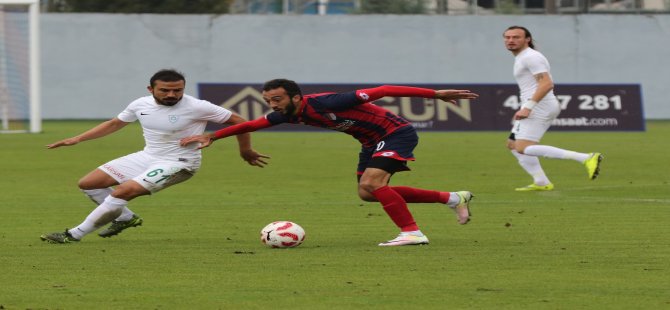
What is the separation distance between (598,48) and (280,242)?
106 ft

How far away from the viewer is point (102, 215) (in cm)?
1123

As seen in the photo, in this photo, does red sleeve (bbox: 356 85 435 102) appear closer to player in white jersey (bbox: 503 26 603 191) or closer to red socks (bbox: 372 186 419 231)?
red socks (bbox: 372 186 419 231)

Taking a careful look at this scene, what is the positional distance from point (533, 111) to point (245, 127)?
6679mm

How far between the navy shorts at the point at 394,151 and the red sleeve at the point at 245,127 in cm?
93

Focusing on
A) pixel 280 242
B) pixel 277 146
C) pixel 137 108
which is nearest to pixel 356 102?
pixel 280 242

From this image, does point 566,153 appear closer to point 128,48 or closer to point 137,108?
point 137,108

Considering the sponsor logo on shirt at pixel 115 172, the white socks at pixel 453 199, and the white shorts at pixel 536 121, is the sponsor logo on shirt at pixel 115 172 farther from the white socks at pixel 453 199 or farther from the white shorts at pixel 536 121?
the white shorts at pixel 536 121

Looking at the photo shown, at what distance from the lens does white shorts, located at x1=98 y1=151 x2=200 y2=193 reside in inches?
453

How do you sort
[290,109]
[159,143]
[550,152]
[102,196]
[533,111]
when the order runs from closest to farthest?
[290,109] → [159,143] → [102,196] → [550,152] → [533,111]

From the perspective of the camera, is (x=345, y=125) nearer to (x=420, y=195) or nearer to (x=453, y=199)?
(x=420, y=195)

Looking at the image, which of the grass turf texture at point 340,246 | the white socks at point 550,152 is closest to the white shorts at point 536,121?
the white socks at point 550,152

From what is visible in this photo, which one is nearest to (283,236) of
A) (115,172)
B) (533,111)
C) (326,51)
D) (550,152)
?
(115,172)

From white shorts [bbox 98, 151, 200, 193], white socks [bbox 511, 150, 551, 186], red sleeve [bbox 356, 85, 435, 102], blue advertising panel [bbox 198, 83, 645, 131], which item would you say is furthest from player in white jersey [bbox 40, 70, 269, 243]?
blue advertising panel [bbox 198, 83, 645, 131]

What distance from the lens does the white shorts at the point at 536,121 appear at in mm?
16875
